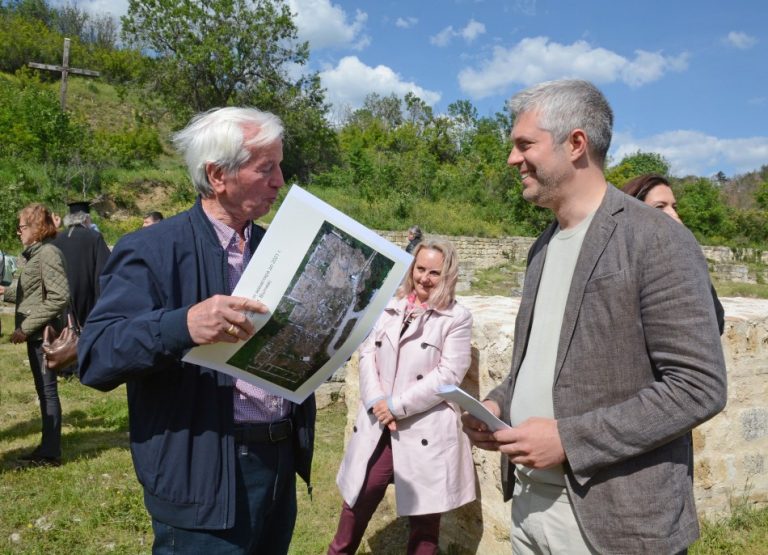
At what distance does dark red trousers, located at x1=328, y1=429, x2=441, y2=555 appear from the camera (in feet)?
9.78

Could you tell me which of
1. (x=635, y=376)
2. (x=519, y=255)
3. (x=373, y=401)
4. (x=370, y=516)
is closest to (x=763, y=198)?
(x=519, y=255)

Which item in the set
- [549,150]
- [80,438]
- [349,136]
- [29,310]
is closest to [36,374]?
[29,310]

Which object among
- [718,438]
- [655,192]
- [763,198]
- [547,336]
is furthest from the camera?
[763,198]

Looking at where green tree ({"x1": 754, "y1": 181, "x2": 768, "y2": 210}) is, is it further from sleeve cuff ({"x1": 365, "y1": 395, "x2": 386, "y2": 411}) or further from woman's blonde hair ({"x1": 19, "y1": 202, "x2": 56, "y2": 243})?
woman's blonde hair ({"x1": 19, "y1": 202, "x2": 56, "y2": 243})

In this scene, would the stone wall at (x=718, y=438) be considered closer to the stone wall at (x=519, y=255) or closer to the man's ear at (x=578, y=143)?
the man's ear at (x=578, y=143)

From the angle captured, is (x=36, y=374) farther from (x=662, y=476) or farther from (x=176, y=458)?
(x=662, y=476)

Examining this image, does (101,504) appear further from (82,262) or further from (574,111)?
(574,111)

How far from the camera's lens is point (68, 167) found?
2217cm

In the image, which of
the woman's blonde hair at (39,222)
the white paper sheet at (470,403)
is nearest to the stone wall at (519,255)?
the woman's blonde hair at (39,222)

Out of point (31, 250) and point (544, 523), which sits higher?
point (31, 250)

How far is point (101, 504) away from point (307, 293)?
345cm

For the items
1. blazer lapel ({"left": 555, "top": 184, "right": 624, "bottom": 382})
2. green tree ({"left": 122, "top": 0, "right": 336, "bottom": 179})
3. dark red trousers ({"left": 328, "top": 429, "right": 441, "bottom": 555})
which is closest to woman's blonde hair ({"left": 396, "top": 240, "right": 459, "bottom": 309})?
dark red trousers ({"left": 328, "top": 429, "right": 441, "bottom": 555})

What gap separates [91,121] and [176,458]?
40.6 m

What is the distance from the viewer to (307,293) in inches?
63.3
